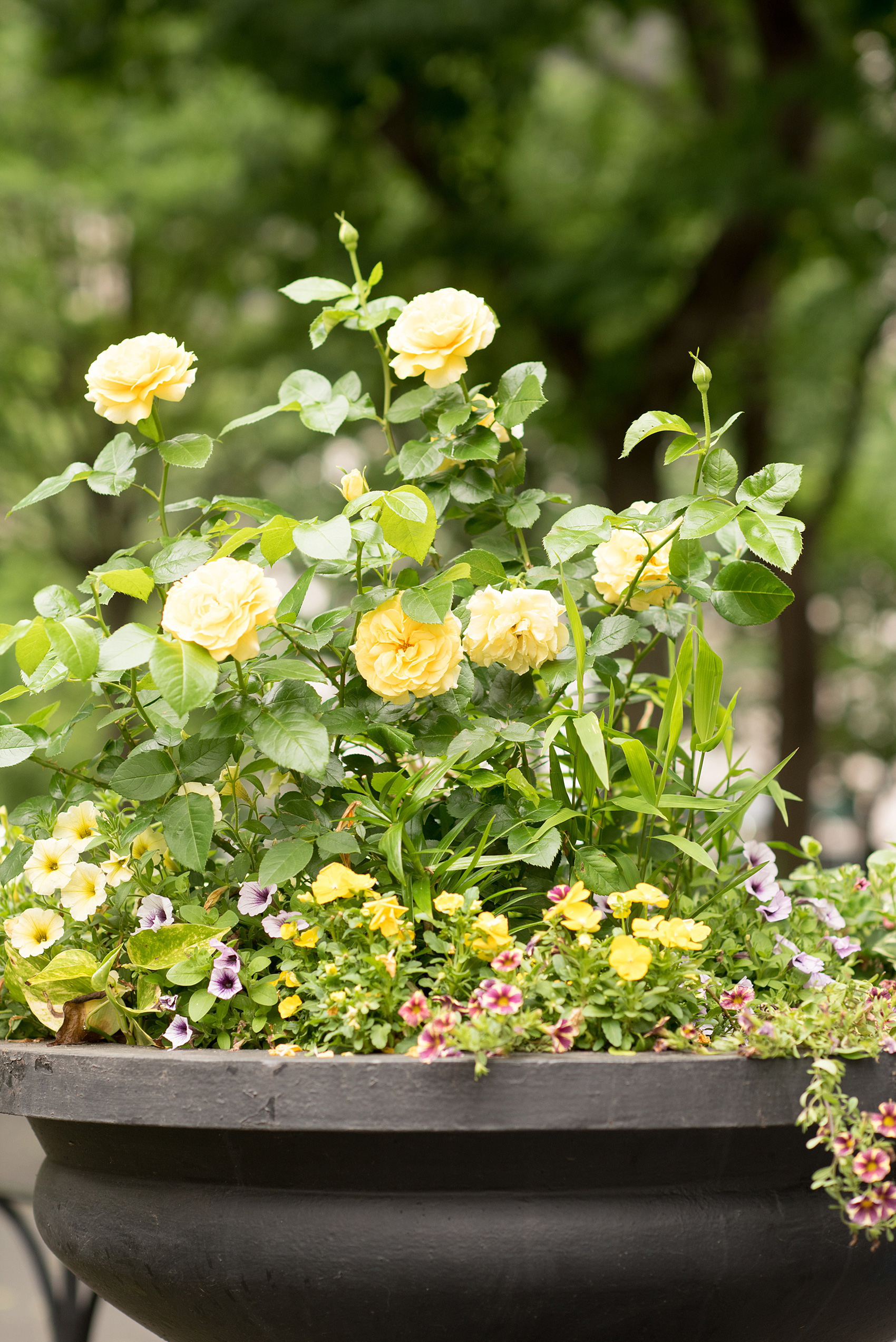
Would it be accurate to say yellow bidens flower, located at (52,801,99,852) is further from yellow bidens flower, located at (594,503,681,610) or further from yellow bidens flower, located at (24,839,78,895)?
yellow bidens flower, located at (594,503,681,610)

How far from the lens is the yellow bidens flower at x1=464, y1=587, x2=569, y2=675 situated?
1.44m

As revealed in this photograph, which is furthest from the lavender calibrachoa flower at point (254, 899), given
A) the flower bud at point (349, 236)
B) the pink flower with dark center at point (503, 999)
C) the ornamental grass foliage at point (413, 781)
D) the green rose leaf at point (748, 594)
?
the flower bud at point (349, 236)

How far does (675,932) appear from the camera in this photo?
126 cm

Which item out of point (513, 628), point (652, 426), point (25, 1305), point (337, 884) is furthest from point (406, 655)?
point (25, 1305)

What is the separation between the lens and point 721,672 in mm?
1517

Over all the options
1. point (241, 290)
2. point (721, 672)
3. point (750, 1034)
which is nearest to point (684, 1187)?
point (750, 1034)

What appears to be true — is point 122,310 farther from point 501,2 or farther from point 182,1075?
point 182,1075

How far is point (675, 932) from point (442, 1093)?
0.32 meters

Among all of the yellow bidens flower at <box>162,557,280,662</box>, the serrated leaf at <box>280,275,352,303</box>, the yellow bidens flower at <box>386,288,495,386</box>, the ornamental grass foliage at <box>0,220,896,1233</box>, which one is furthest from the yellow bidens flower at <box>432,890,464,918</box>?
the serrated leaf at <box>280,275,352,303</box>

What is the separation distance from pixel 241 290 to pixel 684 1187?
1057 cm

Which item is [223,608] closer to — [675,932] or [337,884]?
[337,884]

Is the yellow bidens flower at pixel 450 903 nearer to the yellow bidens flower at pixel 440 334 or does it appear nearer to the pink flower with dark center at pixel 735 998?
the pink flower with dark center at pixel 735 998

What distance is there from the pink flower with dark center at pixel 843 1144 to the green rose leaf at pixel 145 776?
2.68 feet

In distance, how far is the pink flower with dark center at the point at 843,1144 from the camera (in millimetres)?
1136
